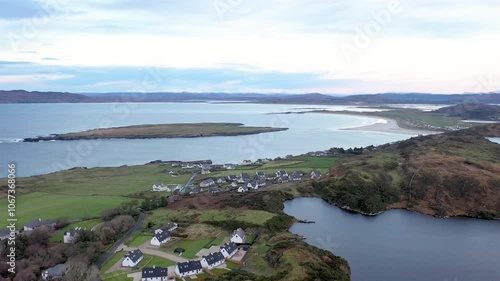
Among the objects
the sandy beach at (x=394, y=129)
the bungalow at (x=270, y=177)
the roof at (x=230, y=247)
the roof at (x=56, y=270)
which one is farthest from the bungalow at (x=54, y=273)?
the sandy beach at (x=394, y=129)

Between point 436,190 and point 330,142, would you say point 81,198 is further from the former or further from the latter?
point 330,142

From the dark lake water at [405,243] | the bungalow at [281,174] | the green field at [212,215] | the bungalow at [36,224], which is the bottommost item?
the dark lake water at [405,243]

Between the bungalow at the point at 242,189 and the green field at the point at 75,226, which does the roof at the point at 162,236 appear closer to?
the green field at the point at 75,226

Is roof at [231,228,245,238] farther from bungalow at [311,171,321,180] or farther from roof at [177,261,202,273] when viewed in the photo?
bungalow at [311,171,321,180]

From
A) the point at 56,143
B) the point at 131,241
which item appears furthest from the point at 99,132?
the point at 131,241

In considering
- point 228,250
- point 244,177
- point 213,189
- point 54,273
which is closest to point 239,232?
point 228,250

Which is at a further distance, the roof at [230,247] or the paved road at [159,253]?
the roof at [230,247]

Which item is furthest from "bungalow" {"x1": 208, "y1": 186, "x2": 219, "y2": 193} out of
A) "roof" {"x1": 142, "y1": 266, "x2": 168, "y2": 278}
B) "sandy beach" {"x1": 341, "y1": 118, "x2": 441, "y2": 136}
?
"sandy beach" {"x1": 341, "y1": 118, "x2": 441, "y2": 136}
